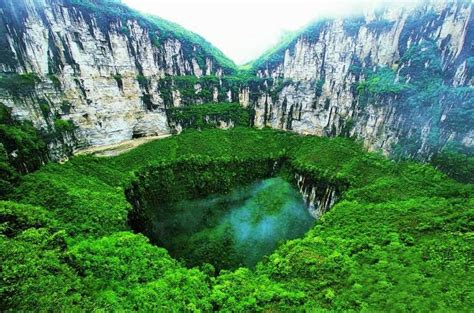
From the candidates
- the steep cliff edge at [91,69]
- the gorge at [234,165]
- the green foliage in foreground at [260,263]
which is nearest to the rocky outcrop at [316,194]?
the gorge at [234,165]

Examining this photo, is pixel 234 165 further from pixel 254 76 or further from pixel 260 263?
pixel 254 76

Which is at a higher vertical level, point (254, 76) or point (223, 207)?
point (254, 76)

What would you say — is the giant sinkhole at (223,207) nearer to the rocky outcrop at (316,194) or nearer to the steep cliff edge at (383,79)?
the rocky outcrop at (316,194)

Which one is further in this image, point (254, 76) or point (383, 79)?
point (254, 76)

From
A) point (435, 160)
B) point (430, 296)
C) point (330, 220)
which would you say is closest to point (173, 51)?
point (330, 220)

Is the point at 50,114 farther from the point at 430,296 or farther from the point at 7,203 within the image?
the point at 430,296

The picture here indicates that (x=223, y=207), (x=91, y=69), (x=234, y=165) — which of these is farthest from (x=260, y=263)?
(x=91, y=69)
